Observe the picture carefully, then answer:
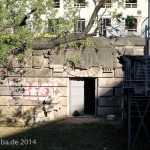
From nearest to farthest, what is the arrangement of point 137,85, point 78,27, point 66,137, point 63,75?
point 137,85, point 66,137, point 78,27, point 63,75

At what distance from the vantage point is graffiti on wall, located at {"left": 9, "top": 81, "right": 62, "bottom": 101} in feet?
74.6

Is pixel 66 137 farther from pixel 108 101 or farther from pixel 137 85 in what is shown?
pixel 108 101

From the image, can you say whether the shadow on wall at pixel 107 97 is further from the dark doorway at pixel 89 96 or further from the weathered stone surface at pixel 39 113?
the weathered stone surface at pixel 39 113

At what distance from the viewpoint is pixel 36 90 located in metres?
22.8

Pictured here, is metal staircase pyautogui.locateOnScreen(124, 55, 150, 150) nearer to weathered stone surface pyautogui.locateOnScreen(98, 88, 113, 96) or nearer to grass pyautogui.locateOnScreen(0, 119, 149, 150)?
grass pyautogui.locateOnScreen(0, 119, 149, 150)

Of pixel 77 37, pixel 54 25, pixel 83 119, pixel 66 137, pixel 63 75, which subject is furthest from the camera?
pixel 63 75

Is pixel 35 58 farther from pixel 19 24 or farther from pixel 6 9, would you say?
pixel 19 24

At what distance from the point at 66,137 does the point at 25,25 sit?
497 cm

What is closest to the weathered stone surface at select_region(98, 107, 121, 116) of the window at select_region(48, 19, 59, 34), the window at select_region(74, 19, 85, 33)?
the window at select_region(74, 19, 85, 33)

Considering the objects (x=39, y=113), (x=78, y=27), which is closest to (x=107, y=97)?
(x=39, y=113)

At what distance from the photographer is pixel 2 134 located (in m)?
17.5

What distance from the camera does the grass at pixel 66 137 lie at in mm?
15312

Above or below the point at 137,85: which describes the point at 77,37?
above

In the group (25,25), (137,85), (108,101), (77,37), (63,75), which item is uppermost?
(25,25)
